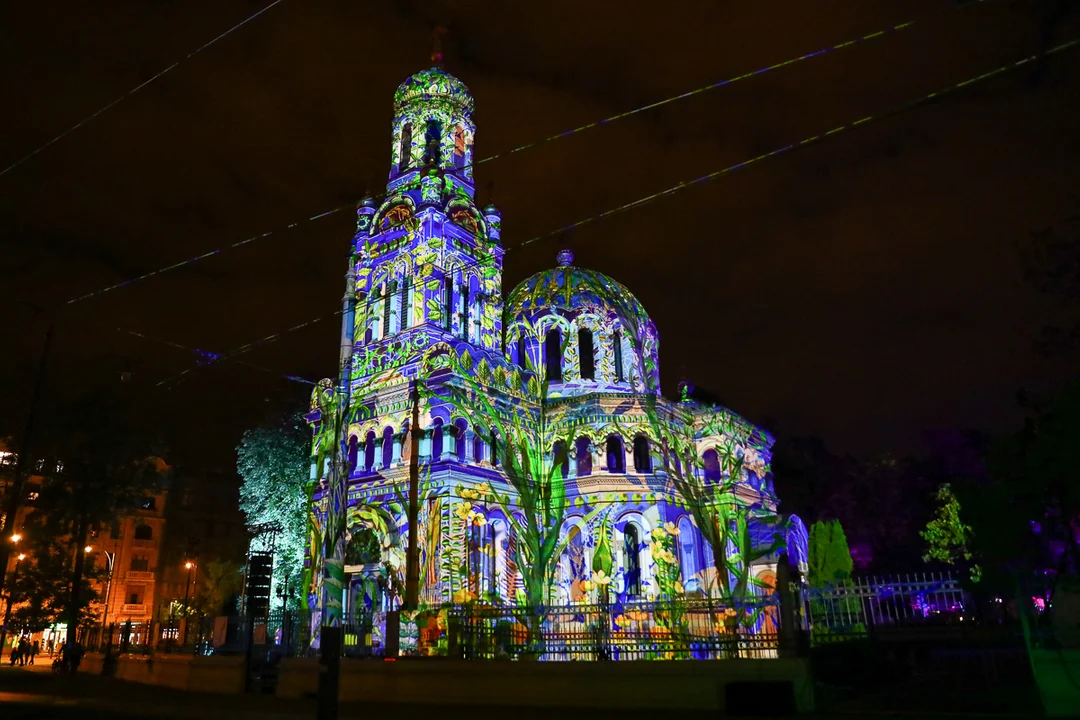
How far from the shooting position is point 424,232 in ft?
103

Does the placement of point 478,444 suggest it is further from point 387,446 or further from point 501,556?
point 501,556

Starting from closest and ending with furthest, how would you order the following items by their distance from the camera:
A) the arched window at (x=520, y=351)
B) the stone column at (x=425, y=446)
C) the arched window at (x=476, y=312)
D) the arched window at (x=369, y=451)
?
the stone column at (x=425, y=446) → the arched window at (x=369, y=451) → the arched window at (x=476, y=312) → the arched window at (x=520, y=351)

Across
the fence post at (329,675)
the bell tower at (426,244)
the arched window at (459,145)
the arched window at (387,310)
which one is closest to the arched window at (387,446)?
the bell tower at (426,244)

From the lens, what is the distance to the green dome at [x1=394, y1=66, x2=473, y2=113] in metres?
35.2

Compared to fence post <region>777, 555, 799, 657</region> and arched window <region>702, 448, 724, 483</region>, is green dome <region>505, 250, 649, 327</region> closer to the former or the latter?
arched window <region>702, 448, 724, 483</region>

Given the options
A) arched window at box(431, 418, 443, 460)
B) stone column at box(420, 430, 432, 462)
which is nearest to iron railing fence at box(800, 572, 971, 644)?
stone column at box(420, 430, 432, 462)

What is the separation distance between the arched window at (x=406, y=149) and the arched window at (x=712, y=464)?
18.3 meters

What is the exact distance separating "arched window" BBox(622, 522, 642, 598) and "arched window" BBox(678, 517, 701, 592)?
1632 mm

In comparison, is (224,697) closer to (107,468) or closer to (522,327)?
(107,468)

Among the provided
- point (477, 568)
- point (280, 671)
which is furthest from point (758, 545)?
point (280, 671)

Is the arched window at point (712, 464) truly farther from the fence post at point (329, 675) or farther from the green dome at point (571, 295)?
the fence post at point (329, 675)

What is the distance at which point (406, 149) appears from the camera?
35.7 m

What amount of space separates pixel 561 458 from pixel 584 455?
1.09 metres

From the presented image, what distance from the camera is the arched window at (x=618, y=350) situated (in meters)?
35.5
